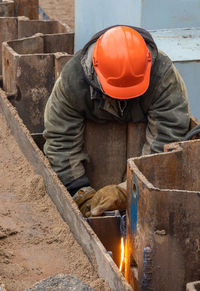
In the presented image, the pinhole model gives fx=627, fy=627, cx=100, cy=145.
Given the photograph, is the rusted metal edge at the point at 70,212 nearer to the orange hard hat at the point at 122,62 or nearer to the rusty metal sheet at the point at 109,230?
the rusty metal sheet at the point at 109,230

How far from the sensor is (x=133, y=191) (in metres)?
3.99

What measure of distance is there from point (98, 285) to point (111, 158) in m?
2.19

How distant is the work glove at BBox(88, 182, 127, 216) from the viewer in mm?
4781

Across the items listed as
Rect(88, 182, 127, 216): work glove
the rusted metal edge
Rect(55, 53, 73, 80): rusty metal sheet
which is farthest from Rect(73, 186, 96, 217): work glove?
Rect(55, 53, 73, 80): rusty metal sheet

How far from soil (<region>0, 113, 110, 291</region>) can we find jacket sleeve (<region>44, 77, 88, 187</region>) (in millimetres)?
264

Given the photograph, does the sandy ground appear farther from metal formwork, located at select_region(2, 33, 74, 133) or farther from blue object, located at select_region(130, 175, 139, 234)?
blue object, located at select_region(130, 175, 139, 234)

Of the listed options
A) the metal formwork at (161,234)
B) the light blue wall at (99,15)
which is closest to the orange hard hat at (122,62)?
the metal formwork at (161,234)

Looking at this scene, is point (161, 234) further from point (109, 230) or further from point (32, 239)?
point (32, 239)

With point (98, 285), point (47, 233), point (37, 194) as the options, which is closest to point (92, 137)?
point (37, 194)

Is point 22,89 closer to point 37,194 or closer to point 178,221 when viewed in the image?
point 37,194

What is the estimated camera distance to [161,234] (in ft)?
12.0

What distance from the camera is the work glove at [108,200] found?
15.7 feet

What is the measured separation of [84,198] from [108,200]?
1.62 feet

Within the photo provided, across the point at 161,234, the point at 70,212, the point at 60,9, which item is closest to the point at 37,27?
the point at 70,212
